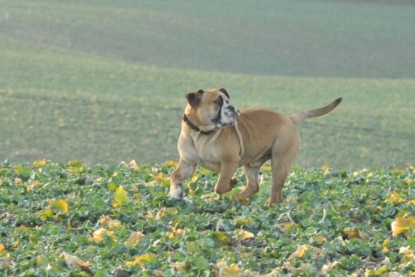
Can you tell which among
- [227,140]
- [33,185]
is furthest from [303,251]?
[33,185]

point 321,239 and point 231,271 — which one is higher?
point 231,271

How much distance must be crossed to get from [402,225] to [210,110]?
222cm

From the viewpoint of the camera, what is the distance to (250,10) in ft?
223

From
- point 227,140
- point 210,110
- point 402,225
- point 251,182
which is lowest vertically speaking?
point 251,182

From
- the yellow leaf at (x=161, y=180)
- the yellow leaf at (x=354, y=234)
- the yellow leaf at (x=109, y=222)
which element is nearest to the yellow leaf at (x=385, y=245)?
the yellow leaf at (x=354, y=234)

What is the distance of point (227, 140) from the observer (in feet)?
34.8

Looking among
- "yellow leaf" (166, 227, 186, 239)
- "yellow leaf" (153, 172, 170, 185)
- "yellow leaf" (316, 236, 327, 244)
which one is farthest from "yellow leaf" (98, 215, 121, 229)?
"yellow leaf" (153, 172, 170, 185)

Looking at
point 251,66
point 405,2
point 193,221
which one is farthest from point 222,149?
point 405,2

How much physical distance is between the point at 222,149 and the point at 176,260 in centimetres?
250

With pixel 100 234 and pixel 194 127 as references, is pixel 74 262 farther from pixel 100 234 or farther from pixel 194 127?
pixel 194 127

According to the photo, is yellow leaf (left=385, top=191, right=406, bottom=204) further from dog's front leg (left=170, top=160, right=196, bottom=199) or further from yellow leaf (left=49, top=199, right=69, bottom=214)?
yellow leaf (left=49, top=199, right=69, bottom=214)

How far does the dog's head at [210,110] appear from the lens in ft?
34.3

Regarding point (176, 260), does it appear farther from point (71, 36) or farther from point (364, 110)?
point (71, 36)

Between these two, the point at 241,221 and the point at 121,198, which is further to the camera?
the point at 121,198
